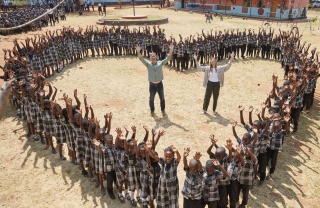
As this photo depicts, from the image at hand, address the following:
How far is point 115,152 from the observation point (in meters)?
4.88

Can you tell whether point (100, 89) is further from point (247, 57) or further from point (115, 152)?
point (247, 57)

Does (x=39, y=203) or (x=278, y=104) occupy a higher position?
(x=278, y=104)

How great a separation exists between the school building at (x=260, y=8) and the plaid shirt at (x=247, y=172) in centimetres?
2936

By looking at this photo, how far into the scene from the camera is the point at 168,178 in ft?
14.0

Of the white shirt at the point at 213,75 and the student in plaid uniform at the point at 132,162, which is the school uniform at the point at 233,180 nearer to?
the student in plaid uniform at the point at 132,162

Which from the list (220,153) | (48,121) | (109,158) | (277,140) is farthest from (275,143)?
(48,121)

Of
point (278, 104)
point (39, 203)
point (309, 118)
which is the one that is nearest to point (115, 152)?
point (39, 203)

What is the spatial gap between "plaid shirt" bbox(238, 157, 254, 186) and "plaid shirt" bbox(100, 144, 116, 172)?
220 centimetres

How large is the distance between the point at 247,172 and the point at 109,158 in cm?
237

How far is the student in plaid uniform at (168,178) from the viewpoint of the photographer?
420cm

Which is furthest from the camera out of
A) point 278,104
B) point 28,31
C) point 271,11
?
point 271,11

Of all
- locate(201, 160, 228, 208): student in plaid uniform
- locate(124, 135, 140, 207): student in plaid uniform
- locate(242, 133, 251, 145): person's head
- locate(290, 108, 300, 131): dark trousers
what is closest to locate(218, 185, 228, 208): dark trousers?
locate(201, 160, 228, 208): student in plaid uniform

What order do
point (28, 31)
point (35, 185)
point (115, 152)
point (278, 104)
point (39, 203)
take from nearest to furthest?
point (115, 152) < point (39, 203) < point (35, 185) < point (278, 104) < point (28, 31)

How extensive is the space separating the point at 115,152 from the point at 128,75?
25.7 ft
